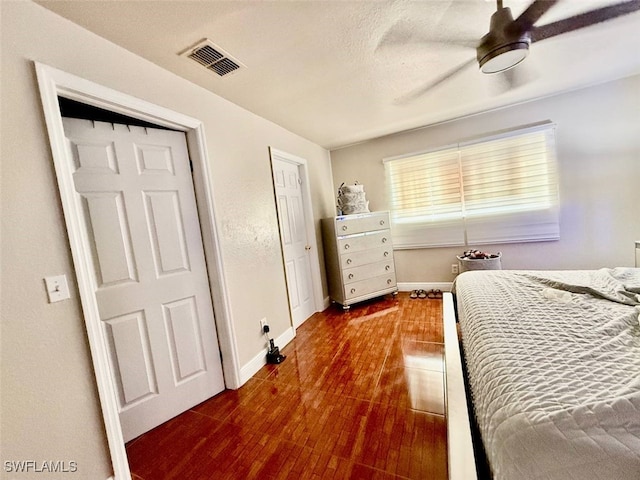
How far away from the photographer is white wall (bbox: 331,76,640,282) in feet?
8.85

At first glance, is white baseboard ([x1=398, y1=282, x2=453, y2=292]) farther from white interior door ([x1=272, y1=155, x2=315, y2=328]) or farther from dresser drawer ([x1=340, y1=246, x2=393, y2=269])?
white interior door ([x1=272, y1=155, x2=315, y2=328])

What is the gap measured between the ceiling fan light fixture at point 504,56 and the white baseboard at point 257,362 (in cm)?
264

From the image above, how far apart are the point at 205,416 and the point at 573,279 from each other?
2556mm

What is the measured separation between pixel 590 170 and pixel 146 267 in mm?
4410

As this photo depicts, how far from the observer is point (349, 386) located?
1.88m

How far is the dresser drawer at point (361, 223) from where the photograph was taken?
326 cm

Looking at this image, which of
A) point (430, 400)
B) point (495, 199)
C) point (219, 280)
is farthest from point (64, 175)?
point (495, 199)

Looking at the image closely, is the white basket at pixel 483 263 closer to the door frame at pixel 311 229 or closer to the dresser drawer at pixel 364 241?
the dresser drawer at pixel 364 241

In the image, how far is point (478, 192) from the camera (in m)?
3.31

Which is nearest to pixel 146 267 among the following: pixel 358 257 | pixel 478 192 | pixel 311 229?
pixel 311 229

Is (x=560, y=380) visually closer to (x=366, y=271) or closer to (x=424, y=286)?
(x=366, y=271)

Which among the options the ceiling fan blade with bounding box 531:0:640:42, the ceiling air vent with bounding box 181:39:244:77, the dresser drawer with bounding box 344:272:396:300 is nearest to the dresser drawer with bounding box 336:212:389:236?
the dresser drawer with bounding box 344:272:396:300

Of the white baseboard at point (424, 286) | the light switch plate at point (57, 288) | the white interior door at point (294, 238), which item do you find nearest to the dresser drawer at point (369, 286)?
the white baseboard at point (424, 286)

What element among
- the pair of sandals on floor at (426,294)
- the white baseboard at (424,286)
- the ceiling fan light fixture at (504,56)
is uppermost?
the ceiling fan light fixture at (504,56)
